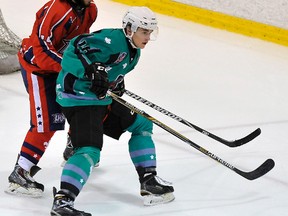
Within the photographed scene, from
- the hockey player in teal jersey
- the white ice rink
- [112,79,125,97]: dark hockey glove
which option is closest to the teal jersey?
the hockey player in teal jersey

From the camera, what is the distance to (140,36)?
109 inches

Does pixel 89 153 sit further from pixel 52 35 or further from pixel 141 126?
pixel 52 35

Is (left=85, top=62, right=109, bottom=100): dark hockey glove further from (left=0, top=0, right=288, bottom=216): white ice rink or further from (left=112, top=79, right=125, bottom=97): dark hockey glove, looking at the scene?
(left=0, top=0, right=288, bottom=216): white ice rink

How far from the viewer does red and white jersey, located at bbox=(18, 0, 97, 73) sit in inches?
116

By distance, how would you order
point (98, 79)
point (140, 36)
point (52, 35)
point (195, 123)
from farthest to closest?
point (195, 123) → point (52, 35) → point (140, 36) → point (98, 79)

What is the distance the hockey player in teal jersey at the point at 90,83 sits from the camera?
2693mm

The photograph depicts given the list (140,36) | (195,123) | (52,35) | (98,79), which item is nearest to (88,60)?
(98,79)

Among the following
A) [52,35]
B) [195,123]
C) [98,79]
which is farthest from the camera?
[195,123]

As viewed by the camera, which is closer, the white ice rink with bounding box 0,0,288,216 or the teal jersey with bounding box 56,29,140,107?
the teal jersey with bounding box 56,29,140,107

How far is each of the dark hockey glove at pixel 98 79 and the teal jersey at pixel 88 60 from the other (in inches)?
1.2

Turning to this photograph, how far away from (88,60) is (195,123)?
135 centimetres

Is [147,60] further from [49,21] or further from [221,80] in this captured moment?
[49,21]

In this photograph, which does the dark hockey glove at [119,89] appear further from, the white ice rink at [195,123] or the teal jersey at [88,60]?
the white ice rink at [195,123]

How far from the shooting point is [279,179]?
3.30 m
